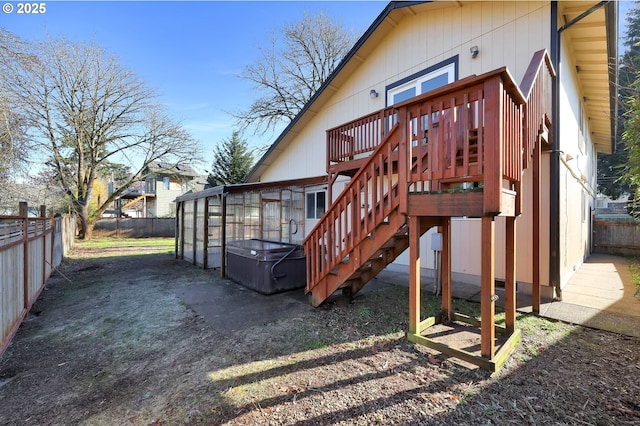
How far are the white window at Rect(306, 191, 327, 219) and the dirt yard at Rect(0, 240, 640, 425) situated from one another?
5.24 metres

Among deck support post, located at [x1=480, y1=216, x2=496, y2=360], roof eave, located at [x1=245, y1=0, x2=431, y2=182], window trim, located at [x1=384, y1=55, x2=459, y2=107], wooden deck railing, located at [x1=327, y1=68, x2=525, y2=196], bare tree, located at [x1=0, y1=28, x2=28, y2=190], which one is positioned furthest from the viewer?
roof eave, located at [x1=245, y1=0, x2=431, y2=182]

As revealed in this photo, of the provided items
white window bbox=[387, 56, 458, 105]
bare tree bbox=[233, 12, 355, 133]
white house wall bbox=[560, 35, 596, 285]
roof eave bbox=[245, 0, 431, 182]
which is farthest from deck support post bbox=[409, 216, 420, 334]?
bare tree bbox=[233, 12, 355, 133]

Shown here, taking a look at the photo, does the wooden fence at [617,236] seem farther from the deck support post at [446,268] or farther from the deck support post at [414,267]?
the deck support post at [414,267]

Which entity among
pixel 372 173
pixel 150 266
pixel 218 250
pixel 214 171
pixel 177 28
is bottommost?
pixel 150 266

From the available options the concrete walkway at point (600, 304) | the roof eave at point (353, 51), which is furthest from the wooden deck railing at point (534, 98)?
the roof eave at point (353, 51)

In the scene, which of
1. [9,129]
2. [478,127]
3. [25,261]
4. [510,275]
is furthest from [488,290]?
[9,129]

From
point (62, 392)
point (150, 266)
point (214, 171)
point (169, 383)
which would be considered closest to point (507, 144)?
point (169, 383)

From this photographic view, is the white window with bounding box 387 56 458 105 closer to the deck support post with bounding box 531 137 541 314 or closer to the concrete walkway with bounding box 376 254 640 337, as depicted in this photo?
the deck support post with bounding box 531 137 541 314

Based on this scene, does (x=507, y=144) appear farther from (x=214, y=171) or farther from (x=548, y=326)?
(x=214, y=171)

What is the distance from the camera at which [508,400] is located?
2.28 metres

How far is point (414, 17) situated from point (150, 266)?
402 inches

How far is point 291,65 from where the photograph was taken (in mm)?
18062

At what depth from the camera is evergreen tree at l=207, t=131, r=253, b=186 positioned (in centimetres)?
2394

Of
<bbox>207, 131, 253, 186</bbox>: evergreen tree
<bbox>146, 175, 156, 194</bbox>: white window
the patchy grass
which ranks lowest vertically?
the patchy grass
